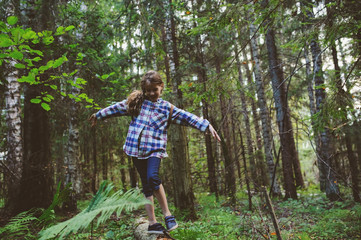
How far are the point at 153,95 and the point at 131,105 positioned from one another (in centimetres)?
35

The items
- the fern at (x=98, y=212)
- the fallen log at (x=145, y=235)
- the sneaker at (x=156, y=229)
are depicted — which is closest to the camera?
the fern at (x=98, y=212)

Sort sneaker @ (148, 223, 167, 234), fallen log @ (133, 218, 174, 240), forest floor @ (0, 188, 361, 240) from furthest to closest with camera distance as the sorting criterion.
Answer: forest floor @ (0, 188, 361, 240) < sneaker @ (148, 223, 167, 234) < fallen log @ (133, 218, 174, 240)

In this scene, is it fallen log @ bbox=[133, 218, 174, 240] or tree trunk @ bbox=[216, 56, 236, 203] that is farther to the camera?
tree trunk @ bbox=[216, 56, 236, 203]

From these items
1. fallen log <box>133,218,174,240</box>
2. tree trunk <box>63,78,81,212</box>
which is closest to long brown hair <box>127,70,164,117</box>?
fallen log <box>133,218,174,240</box>

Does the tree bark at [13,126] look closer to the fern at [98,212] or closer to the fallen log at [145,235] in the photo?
the fallen log at [145,235]

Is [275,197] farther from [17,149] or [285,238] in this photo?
[17,149]

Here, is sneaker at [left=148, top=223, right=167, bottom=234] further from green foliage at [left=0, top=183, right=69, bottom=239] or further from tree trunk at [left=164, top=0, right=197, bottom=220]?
tree trunk at [left=164, top=0, right=197, bottom=220]

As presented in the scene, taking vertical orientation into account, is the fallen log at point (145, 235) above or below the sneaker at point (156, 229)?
below

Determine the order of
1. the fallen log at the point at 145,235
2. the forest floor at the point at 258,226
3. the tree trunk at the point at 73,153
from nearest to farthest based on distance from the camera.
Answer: the fallen log at the point at 145,235 → the forest floor at the point at 258,226 → the tree trunk at the point at 73,153

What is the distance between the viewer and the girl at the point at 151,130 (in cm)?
296

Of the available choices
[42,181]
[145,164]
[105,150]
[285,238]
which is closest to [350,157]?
[285,238]

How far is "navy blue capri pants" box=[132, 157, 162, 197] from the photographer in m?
2.88

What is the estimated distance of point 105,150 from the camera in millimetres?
14102

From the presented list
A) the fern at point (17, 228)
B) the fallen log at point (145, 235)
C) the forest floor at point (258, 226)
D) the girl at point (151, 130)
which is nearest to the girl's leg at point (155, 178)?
the girl at point (151, 130)
